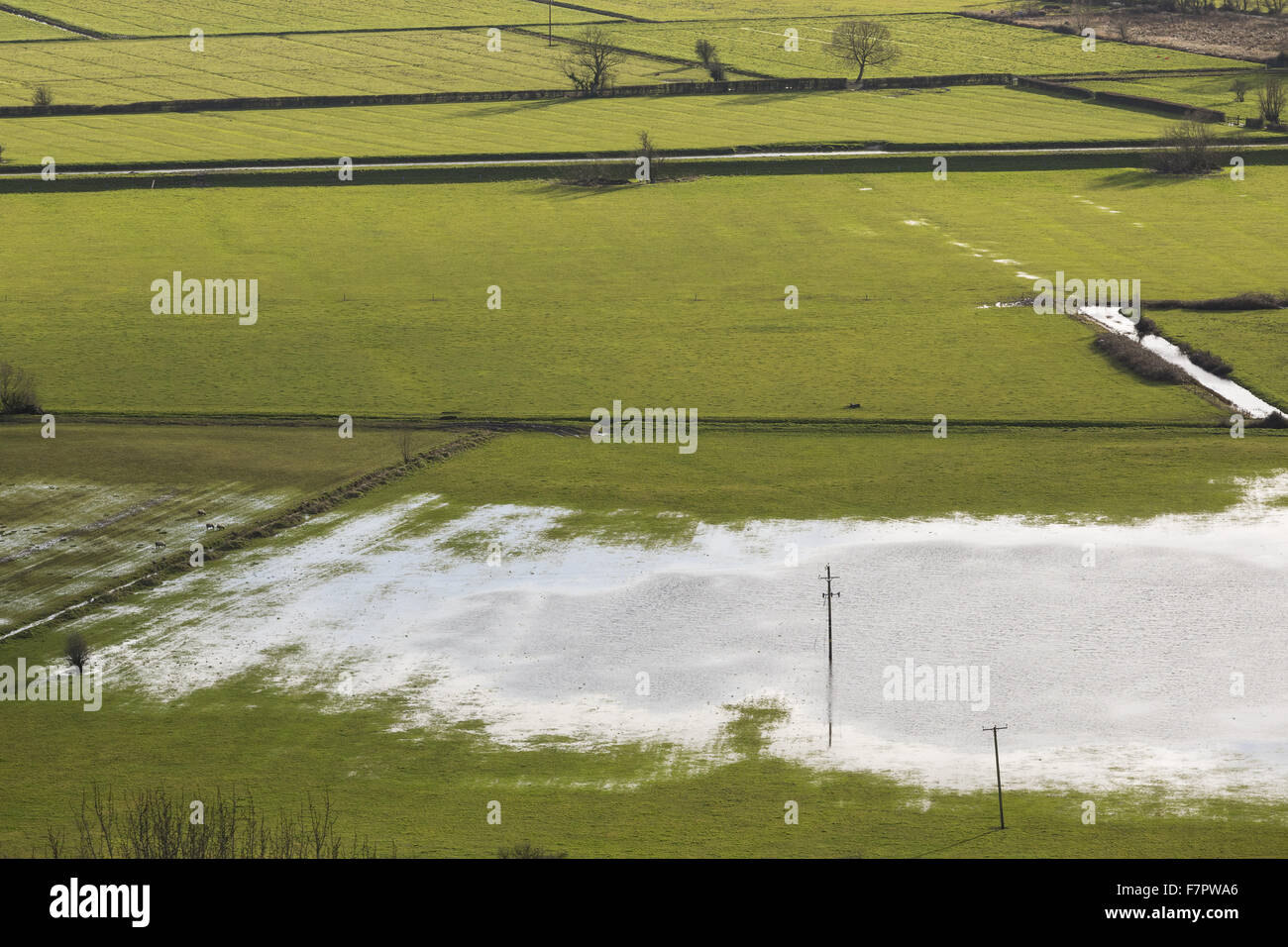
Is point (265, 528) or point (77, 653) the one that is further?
point (265, 528)

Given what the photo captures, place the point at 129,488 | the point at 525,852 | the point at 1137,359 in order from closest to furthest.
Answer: the point at 525,852, the point at 129,488, the point at 1137,359

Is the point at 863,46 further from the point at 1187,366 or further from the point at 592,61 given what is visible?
the point at 1187,366

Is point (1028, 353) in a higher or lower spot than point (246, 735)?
higher

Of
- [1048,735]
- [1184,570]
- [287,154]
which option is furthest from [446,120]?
[1048,735]

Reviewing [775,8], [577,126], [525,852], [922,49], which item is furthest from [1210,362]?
[775,8]

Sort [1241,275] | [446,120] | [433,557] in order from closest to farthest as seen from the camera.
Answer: [433,557] → [1241,275] → [446,120]

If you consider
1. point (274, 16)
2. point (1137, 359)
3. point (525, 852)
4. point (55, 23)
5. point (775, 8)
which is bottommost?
point (525, 852)

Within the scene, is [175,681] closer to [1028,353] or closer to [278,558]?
[278,558]
